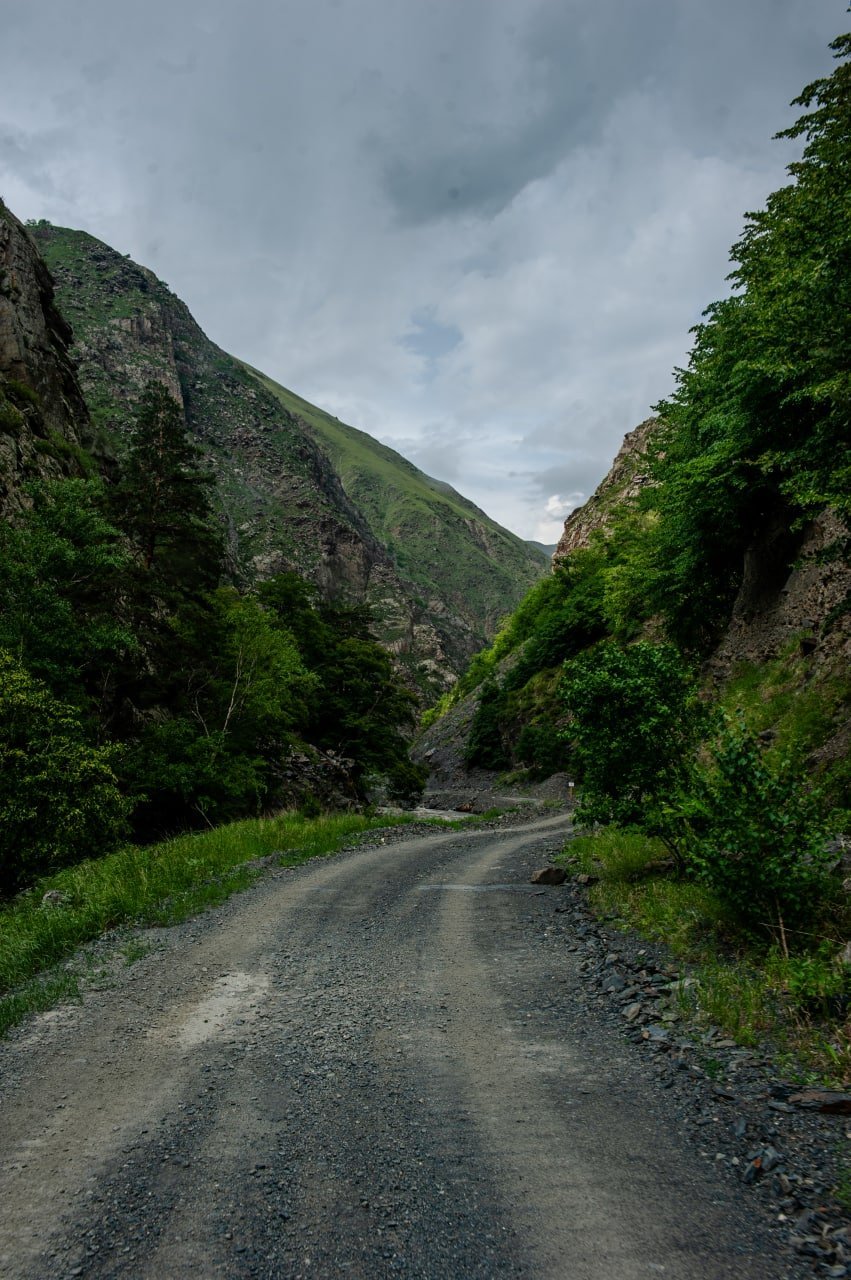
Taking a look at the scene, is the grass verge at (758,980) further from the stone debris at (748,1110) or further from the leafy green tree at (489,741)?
the leafy green tree at (489,741)

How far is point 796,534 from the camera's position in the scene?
65.5 ft

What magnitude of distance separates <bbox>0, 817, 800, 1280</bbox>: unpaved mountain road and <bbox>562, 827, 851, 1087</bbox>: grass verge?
1114mm

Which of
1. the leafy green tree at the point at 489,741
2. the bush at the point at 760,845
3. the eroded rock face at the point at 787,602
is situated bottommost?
the leafy green tree at the point at 489,741

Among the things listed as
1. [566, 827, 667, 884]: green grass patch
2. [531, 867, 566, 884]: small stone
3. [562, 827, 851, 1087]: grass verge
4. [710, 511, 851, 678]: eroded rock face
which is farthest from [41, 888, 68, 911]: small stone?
[710, 511, 851, 678]: eroded rock face

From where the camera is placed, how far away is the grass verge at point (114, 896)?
266 inches

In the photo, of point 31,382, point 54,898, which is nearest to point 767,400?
point 54,898

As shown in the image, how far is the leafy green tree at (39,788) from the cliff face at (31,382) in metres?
10.6

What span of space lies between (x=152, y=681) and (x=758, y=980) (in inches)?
1006

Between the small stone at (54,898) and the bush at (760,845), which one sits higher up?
the bush at (760,845)

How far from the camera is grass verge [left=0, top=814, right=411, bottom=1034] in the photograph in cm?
675

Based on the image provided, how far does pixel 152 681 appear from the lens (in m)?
25.7

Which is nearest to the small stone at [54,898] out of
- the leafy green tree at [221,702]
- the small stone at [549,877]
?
the small stone at [549,877]

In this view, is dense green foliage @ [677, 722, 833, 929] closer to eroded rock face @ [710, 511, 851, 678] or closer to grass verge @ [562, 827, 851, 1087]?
grass verge @ [562, 827, 851, 1087]

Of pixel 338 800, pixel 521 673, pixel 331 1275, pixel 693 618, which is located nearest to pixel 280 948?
pixel 331 1275
